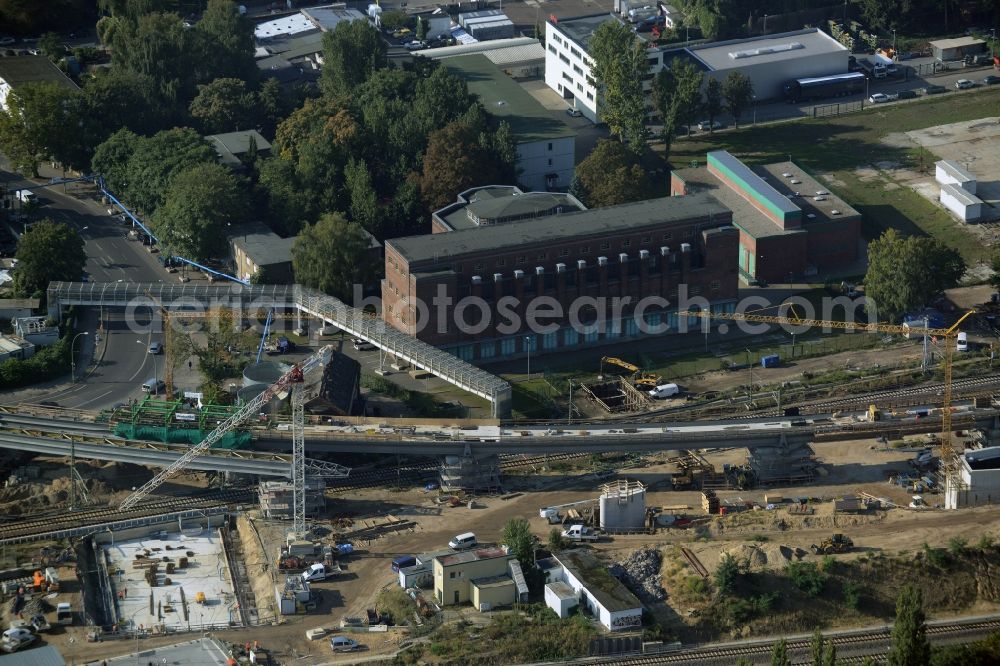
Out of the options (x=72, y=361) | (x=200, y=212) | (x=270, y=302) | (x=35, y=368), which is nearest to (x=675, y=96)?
(x=270, y=302)

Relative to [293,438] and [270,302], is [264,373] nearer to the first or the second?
[270,302]

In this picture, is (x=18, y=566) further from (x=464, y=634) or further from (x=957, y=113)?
(x=957, y=113)

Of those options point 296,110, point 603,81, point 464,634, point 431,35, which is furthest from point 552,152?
point 464,634

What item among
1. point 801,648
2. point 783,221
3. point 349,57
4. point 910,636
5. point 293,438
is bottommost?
point 801,648

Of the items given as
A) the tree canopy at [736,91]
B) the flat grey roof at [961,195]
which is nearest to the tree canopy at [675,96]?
the tree canopy at [736,91]

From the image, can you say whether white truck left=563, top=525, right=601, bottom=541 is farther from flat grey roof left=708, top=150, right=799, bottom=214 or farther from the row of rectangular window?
flat grey roof left=708, top=150, right=799, bottom=214

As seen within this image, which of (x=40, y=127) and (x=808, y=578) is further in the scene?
(x=40, y=127)

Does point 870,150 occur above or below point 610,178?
above
